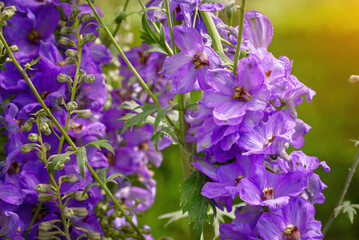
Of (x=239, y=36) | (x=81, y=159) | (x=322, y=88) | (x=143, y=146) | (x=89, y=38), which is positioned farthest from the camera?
(x=322, y=88)

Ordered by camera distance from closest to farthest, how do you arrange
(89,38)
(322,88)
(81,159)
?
1. (81,159)
2. (89,38)
3. (322,88)

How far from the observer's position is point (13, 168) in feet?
3.43

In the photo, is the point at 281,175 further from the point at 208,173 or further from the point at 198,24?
the point at 198,24

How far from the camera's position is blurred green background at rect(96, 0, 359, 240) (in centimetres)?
226

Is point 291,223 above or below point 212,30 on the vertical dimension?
below

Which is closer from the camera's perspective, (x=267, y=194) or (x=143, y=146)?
(x=267, y=194)

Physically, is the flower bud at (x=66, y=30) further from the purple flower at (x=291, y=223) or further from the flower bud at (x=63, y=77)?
the purple flower at (x=291, y=223)

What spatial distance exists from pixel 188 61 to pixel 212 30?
3.3 inches

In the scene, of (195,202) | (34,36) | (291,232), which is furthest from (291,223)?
(34,36)

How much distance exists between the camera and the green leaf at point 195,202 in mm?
882

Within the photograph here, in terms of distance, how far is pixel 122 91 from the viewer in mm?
1337

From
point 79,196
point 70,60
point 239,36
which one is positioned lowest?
point 79,196

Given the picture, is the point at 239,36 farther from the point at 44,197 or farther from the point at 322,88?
the point at 322,88

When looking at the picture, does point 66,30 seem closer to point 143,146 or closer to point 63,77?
point 63,77
